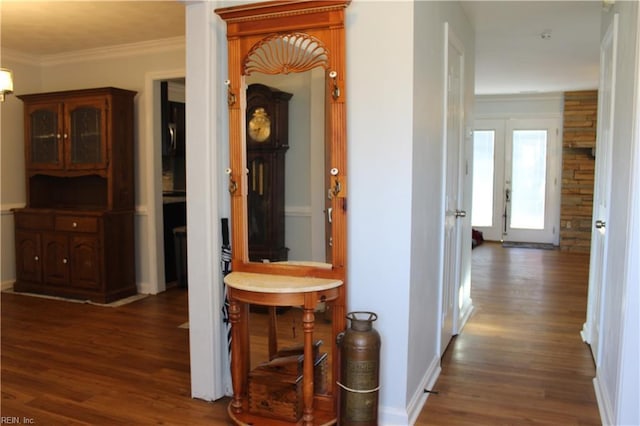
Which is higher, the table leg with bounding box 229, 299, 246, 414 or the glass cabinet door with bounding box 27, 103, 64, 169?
the glass cabinet door with bounding box 27, 103, 64, 169

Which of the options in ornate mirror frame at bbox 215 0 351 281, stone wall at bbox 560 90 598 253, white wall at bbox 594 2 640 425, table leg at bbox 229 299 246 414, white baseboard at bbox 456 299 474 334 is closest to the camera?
white wall at bbox 594 2 640 425

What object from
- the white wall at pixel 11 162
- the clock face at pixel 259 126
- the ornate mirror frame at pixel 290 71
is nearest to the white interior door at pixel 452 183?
the ornate mirror frame at pixel 290 71

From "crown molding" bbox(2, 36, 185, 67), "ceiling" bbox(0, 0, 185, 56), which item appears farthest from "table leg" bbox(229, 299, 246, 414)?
"crown molding" bbox(2, 36, 185, 67)

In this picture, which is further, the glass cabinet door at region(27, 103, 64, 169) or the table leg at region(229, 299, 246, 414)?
the glass cabinet door at region(27, 103, 64, 169)

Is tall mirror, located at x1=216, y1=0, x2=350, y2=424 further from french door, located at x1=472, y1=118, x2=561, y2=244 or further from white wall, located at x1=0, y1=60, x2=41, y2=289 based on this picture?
french door, located at x1=472, y1=118, x2=561, y2=244

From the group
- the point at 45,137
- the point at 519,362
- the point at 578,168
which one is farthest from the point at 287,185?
the point at 578,168

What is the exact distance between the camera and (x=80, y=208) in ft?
17.8

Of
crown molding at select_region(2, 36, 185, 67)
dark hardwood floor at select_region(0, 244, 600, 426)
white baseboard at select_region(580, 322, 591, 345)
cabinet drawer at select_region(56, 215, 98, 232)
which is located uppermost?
crown molding at select_region(2, 36, 185, 67)

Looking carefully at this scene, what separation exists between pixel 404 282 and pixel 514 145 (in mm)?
7007

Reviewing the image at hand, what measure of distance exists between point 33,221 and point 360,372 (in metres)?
4.20

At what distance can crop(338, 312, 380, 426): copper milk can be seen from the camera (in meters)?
2.37

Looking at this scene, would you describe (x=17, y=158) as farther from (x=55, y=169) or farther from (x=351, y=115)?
(x=351, y=115)

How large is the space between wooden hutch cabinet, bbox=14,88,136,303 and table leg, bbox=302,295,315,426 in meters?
3.15

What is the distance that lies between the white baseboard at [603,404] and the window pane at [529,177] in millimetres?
6067
